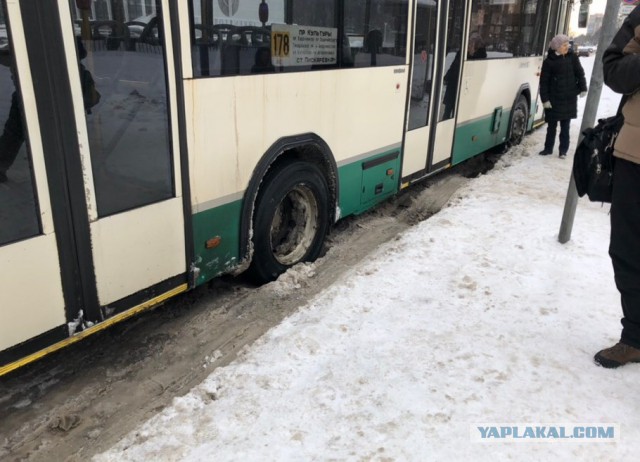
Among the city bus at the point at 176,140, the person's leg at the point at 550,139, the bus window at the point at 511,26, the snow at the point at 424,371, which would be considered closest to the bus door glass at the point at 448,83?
the bus window at the point at 511,26

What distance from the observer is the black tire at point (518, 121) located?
349 inches

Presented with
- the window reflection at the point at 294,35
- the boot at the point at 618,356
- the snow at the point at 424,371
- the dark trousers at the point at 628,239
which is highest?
the window reflection at the point at 294,35

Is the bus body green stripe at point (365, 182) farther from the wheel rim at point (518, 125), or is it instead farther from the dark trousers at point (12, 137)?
the wheel rim at point (518, 125)

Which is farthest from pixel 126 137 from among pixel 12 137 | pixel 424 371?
pixel 424 371

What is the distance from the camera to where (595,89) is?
4.34 m

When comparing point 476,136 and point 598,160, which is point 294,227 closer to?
point 598,160

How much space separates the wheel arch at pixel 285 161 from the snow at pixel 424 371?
1.89 ft

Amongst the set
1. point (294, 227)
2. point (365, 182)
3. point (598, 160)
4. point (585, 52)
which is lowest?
point (294, 227)

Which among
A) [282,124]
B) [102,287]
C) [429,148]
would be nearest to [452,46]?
[429,148]

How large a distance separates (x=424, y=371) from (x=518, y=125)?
736 cm

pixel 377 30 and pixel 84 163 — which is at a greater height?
pixel 377 30

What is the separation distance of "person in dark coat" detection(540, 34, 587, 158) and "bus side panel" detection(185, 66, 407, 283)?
4616 mm

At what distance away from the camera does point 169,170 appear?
3.06 m

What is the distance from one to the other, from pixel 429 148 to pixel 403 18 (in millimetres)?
1655
